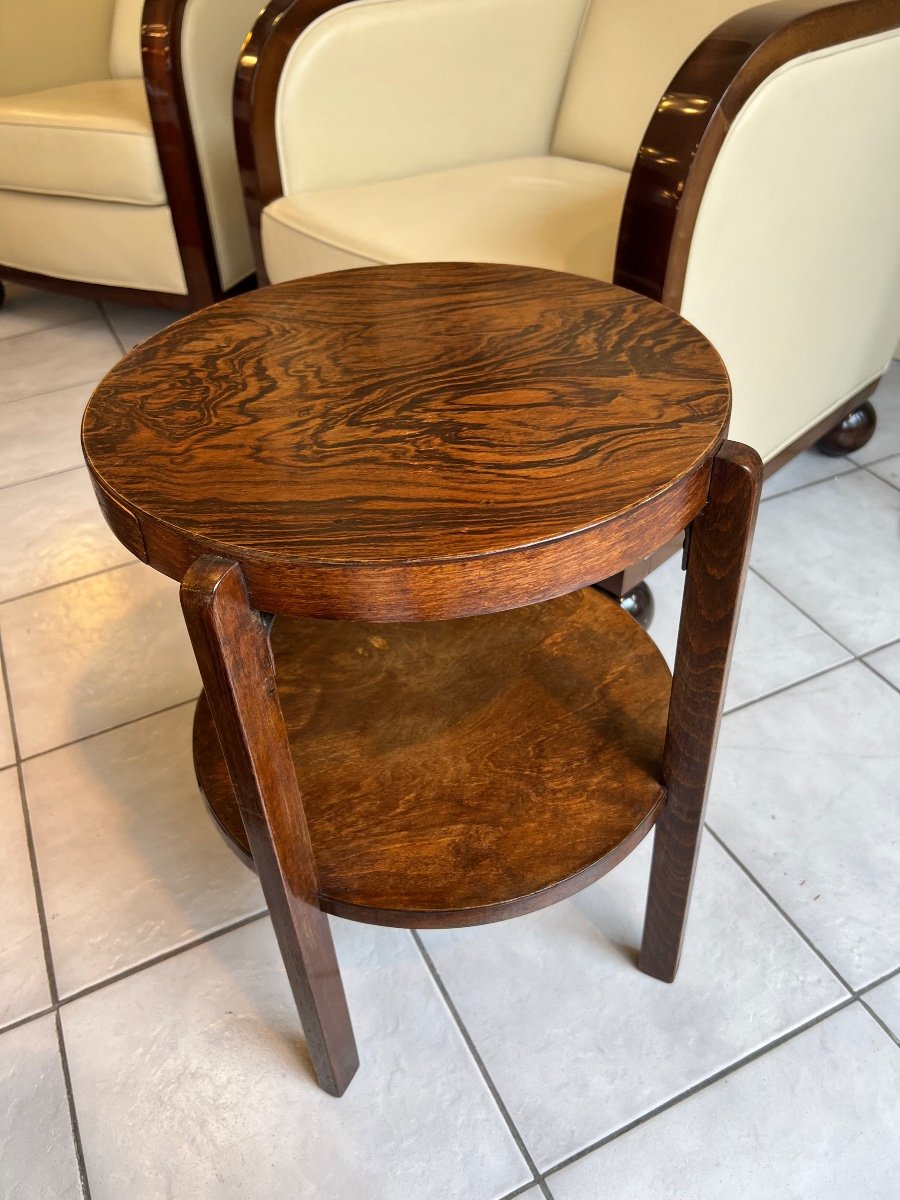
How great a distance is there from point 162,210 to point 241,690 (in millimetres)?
1670

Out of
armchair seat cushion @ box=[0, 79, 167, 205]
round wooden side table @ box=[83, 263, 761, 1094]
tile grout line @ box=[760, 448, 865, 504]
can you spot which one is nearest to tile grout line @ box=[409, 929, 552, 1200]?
round wooden side table @ box=[83, 263, 761, 1094]

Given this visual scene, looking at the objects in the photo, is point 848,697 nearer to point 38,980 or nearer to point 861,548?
point 861,548

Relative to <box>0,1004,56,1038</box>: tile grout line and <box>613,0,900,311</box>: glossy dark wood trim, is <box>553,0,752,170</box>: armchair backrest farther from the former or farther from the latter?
<box>0,1004,56,1038</box>: tile grout line

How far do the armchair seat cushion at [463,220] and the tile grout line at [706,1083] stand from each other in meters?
0.87

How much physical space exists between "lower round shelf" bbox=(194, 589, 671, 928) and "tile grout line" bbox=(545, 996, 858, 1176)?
0.26 m

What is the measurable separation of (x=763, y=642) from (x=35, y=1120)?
1.05 metres

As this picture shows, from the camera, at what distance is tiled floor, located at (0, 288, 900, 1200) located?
2.82 ft

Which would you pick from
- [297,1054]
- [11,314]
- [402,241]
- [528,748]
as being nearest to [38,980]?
[297,1054]

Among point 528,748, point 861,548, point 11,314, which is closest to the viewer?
point 528,748

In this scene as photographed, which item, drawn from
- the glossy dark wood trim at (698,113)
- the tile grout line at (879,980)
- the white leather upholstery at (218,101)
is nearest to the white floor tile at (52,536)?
the white leather upholstery at (218,101)

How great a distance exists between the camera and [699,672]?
75 cm

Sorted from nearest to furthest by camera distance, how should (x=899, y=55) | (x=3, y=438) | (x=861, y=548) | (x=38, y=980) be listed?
(x=38, y=980) < (x=899, y=55) < (x=861, y=548) < (x=3, y=438)

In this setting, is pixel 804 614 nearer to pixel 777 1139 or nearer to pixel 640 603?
pixel 640 603

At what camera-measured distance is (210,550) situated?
0.61 meters
